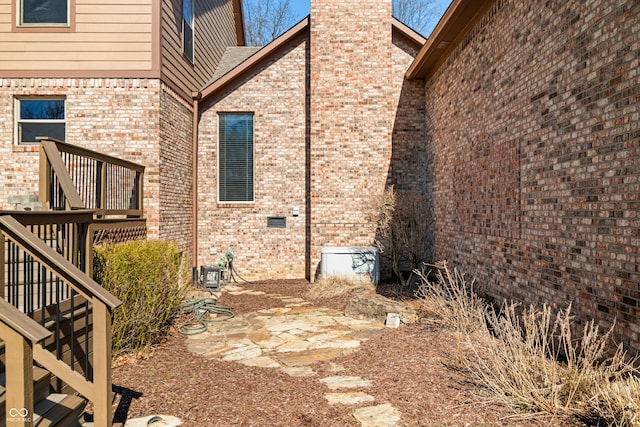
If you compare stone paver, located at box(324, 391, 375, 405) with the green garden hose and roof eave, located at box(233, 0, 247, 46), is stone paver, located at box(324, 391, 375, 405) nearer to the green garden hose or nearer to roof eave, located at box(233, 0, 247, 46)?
the green garden hose

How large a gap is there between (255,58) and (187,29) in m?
1.66

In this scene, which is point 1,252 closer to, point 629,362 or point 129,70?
point 629,362

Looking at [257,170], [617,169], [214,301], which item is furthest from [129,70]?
[617,169]

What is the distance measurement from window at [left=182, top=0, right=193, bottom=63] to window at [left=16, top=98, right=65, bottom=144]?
2882 millimetres

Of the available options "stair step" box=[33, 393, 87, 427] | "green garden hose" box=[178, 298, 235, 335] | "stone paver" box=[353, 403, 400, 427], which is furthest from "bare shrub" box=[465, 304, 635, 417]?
"green garden hose" box=[178, 298, 235, 335]

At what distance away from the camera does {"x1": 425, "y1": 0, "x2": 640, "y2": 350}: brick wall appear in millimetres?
3586

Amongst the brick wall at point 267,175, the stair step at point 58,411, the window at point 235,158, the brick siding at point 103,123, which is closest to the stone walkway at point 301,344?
the stair step at point 58,411

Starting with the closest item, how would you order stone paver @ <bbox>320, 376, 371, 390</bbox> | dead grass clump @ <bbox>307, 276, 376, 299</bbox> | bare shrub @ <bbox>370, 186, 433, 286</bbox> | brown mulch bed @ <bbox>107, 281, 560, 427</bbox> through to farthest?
brown mulch bed @ <bbox>107, 281, 560, 427</bbox> → stone paver @ <bbox>320, 376, 371, 390</bbox> → dead grass clump @ <bbox>307, 276, 376, 299</bbox> → bare shrub @ <bbox>370, 186, 433, 286</bbox>

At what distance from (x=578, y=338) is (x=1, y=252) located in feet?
16.4

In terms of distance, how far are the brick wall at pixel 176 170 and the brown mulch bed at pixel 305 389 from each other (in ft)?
12.6

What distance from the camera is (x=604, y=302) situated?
3820 mm

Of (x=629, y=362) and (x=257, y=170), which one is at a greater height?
(x=257, y=170)

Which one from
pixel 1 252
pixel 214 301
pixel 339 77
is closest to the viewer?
pixel 1 252

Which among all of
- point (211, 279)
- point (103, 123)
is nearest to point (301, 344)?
point (211, 279)
